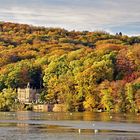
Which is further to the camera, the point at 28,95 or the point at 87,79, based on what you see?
the point at 28,95

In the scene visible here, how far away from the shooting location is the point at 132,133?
210ft

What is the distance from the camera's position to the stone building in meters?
157

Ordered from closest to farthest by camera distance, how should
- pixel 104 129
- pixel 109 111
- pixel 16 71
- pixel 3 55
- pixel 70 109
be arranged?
pixel 104 129 < pixel 109 111 < pixel 70 109 < pixel 16 71 < pixel 3 55

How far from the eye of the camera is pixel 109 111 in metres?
126

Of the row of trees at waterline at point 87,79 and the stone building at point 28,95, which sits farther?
the stone building at point 28,95

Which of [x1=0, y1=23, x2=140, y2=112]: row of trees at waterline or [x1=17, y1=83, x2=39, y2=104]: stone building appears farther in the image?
[x1=17, y1=83, x2=39, y2=104]: stone building

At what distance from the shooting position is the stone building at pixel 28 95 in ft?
516

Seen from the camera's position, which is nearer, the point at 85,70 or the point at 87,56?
the point at 85,70

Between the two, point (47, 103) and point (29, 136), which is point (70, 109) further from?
point (29, 136)

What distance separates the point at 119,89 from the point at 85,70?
1179 cm

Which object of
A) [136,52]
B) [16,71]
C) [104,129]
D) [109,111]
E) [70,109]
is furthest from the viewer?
[16,71]

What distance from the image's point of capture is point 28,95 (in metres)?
162

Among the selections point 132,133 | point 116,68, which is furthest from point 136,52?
point 132,133

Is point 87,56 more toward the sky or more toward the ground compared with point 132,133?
more toward the sky
